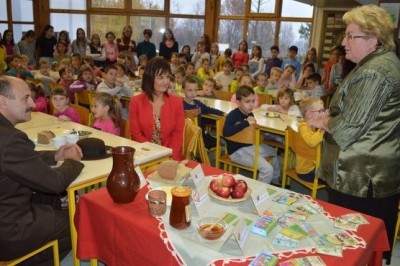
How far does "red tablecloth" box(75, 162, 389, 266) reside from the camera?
Result: 4.61ft

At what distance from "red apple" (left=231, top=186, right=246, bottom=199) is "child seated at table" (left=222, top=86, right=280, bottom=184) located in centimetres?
161

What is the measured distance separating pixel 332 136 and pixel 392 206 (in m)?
0.53

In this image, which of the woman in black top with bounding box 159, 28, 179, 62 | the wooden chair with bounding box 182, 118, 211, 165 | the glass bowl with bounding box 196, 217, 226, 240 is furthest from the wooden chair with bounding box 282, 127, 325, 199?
the woman in black top with bounding box 159, 28, 179, 62

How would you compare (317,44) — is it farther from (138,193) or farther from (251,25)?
(138,193)

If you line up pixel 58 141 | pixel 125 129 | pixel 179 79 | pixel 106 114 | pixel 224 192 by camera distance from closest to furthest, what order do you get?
1. pixel 224 192
2. pixel 58 141
3. pixel 125 129
4. pixel 106 114
5. pixel 179 79

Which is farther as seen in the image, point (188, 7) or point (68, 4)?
point (188, 7)

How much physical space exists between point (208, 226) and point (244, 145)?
2099 mm

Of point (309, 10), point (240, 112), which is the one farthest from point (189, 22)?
point (240, 112)

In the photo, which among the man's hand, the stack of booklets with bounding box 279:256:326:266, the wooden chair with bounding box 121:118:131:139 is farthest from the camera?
the wooden chair with bounding box 121:118:131:139

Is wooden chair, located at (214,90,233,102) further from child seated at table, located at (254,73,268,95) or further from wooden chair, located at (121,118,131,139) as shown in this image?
wooden chair, located at (121,118,131,139)

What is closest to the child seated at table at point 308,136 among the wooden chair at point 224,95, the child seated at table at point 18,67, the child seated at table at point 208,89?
the wooden chair at point 224,95

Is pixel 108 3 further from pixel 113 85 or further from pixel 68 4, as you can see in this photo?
pixel 113 85

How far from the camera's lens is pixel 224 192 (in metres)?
1.69

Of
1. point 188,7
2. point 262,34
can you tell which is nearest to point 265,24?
point 262,34
